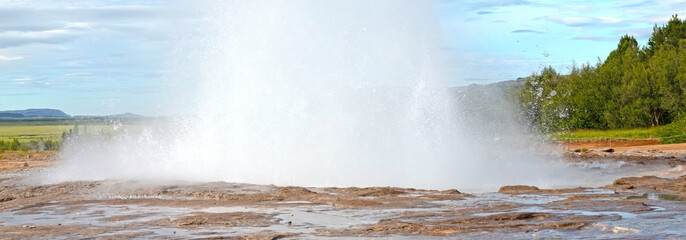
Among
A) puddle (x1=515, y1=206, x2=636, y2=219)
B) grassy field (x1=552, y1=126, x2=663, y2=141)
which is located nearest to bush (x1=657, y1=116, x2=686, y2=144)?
grassy field (x1=552, y1=126, x2=663, y2=141)

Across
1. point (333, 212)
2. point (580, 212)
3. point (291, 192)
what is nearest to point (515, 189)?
point (580, 212)

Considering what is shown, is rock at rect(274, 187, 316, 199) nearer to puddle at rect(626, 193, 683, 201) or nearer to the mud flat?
the mud flat

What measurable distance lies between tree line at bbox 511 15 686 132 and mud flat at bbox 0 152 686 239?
31065 mm

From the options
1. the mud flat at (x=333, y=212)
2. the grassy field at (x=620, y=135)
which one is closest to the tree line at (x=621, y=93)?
the grassy field at (x=620, y=135)

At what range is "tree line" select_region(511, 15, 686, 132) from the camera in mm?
47156

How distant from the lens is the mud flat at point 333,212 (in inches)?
403

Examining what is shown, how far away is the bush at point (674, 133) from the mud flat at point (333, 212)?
21773 mm

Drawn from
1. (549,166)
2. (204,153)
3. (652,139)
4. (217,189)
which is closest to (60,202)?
(217,189)

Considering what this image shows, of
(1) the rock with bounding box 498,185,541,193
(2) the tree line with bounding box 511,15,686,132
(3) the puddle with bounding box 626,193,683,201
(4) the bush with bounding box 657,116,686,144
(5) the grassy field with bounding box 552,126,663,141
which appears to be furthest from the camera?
(2) the tree line with bounding box 511,15,686,132

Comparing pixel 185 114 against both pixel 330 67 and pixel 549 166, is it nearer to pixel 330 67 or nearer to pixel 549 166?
pixel 330 67

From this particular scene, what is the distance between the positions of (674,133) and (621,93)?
43.4ft

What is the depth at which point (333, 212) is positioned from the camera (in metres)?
12.6

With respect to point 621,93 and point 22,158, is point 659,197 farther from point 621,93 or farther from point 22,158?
point 621,93

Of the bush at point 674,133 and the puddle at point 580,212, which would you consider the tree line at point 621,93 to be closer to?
the bush at point 674,133
